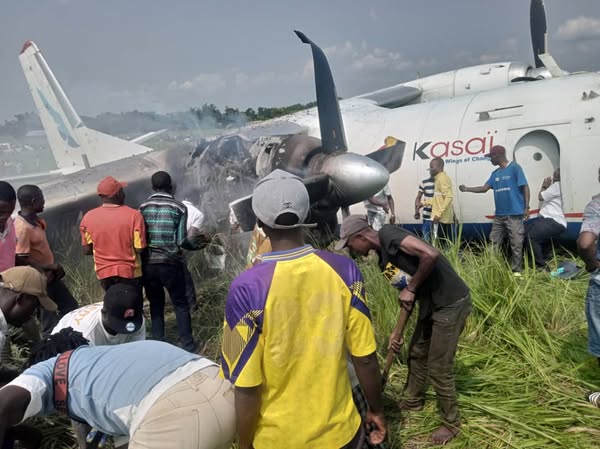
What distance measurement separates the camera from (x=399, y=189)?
709cm

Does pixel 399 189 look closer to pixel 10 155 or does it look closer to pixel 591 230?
pixel 591 230

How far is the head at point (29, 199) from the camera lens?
12.8ft

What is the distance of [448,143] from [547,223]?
5.55 ft

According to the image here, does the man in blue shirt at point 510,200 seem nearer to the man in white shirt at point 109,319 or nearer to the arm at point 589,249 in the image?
the arm at point 589,249

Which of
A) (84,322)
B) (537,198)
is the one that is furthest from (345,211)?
(84,322)

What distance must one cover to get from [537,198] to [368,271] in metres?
3.00

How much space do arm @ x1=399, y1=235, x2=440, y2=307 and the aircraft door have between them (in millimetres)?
4227

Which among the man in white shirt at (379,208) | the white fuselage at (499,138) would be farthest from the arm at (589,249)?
the man in white shirt at (379,208)

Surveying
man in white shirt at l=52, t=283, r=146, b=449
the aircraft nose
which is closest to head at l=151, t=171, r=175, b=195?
man in white shirt at l=52, t=283, r=146, b=449

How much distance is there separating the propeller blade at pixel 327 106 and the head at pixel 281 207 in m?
4.54

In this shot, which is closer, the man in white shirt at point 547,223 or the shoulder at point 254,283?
the shoulder at point 254,283

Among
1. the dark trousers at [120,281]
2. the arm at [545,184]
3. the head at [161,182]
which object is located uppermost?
the head at [161,182]

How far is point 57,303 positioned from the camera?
13.9ft

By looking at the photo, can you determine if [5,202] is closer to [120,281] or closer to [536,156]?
[120,281]
